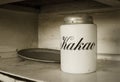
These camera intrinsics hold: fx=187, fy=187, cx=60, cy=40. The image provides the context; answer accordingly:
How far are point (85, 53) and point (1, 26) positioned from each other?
650 millimetres

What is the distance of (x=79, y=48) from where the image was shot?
700 mm

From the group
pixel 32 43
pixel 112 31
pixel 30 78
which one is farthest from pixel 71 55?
pixel 32 43

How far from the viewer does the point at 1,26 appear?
1147 mm

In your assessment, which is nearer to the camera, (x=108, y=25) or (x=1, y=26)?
(x=108, y=25)

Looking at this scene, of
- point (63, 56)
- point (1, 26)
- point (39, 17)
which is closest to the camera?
point (63, 56)

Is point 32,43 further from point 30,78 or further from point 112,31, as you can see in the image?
point 30,78

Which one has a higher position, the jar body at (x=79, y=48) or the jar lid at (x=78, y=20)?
the jar lid at (x=78, y=20)

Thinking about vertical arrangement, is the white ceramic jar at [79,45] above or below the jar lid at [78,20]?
below

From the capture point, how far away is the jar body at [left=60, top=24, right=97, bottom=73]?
698mm

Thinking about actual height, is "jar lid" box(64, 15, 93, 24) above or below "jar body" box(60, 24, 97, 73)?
above

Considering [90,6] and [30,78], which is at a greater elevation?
[90,6]

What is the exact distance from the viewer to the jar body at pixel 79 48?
2.29 ft

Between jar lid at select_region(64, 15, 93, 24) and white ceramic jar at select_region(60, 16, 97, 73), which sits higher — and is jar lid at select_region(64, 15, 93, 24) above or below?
above

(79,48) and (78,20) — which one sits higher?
(78,20)
